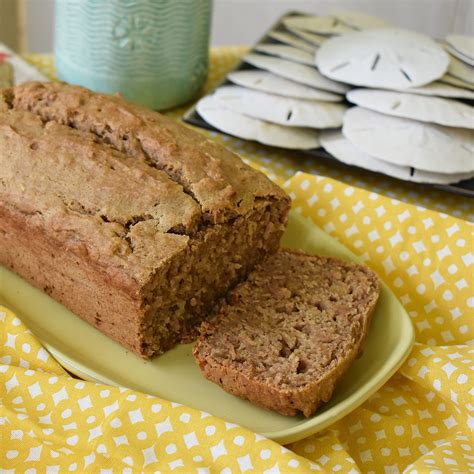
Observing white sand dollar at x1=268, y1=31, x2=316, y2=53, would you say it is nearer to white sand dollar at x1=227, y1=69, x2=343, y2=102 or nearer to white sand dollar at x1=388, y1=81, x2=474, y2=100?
white sand dollar at x1=227, y1=69, x2=343, y2=102

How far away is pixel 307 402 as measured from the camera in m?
1.77

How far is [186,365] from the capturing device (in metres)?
1.97

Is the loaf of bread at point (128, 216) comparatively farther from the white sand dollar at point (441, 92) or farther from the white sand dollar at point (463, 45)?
the white sand dollar at point (463, 45)

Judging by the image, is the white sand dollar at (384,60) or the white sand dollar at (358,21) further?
the white sand dollar at (358,21)

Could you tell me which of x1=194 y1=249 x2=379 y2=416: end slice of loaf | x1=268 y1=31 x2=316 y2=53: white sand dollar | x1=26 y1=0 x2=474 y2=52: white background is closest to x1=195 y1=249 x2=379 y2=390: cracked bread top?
x1=194 y1=249 x2=379 y2=416: end slice of loaf

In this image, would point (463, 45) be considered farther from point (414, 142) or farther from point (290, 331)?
point (290, 331)

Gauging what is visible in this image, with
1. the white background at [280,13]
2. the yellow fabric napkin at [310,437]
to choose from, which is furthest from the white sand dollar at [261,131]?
the white background at [280,13]

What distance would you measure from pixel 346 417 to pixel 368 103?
1.21 m

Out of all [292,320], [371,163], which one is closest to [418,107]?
[371,163]

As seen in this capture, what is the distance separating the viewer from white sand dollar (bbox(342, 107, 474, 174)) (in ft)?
8.44

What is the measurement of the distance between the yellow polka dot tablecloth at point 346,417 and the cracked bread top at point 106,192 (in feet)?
0.94

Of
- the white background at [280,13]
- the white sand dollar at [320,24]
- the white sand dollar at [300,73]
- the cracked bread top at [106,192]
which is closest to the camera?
the cracked bread top at [106,192]

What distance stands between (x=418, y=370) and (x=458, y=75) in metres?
1.32

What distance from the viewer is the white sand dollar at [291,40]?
10.3 ft
